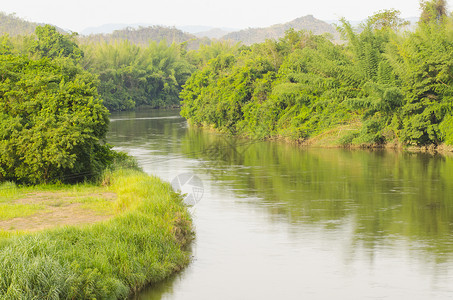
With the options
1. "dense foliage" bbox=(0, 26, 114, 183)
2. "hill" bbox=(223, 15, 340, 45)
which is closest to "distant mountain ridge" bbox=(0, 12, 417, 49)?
"hill" bbox=(223, 15, 340, 45)

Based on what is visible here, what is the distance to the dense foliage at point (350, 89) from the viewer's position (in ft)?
102

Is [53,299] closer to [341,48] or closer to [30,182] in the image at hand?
[30,182]

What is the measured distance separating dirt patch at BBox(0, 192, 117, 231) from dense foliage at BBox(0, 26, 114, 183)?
1.30 meters

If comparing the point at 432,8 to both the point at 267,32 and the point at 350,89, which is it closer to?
the point at 350,89

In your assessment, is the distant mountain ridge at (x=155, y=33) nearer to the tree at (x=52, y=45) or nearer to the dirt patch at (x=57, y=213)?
the tree at (x=52, y=45)

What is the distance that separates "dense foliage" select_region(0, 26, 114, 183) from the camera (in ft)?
59.7

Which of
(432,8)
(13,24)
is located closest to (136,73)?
(432,8)

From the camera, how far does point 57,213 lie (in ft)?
49.1

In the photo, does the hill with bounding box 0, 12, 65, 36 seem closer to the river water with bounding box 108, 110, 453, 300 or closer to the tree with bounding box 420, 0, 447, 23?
the tree with bounding box 420, 0, 447, 23

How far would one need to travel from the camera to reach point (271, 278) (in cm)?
1202

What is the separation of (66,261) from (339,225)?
863 cm

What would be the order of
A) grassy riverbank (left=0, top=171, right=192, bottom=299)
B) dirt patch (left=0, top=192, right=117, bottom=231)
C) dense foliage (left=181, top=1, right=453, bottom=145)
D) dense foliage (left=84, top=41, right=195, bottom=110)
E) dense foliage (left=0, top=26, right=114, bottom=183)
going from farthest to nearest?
1. dense foliage (left=84, top=41, right=195, bottom=110)
2. dense foliage (left=181, top=1, right=453, bottom=145)
3. dense foliage (left=0, top=26, right=114, bottom=183)
4. dirt patch (left=0, top=192, right=117, bottom=231)
5. grassy riverbank (left=0, top=171, right=192, bottom=299)

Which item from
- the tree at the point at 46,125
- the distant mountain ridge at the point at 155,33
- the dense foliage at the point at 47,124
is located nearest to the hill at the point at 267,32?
the distant mountain ridge at the point at 155,33

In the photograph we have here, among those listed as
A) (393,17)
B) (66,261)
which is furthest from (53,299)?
(393,17)
